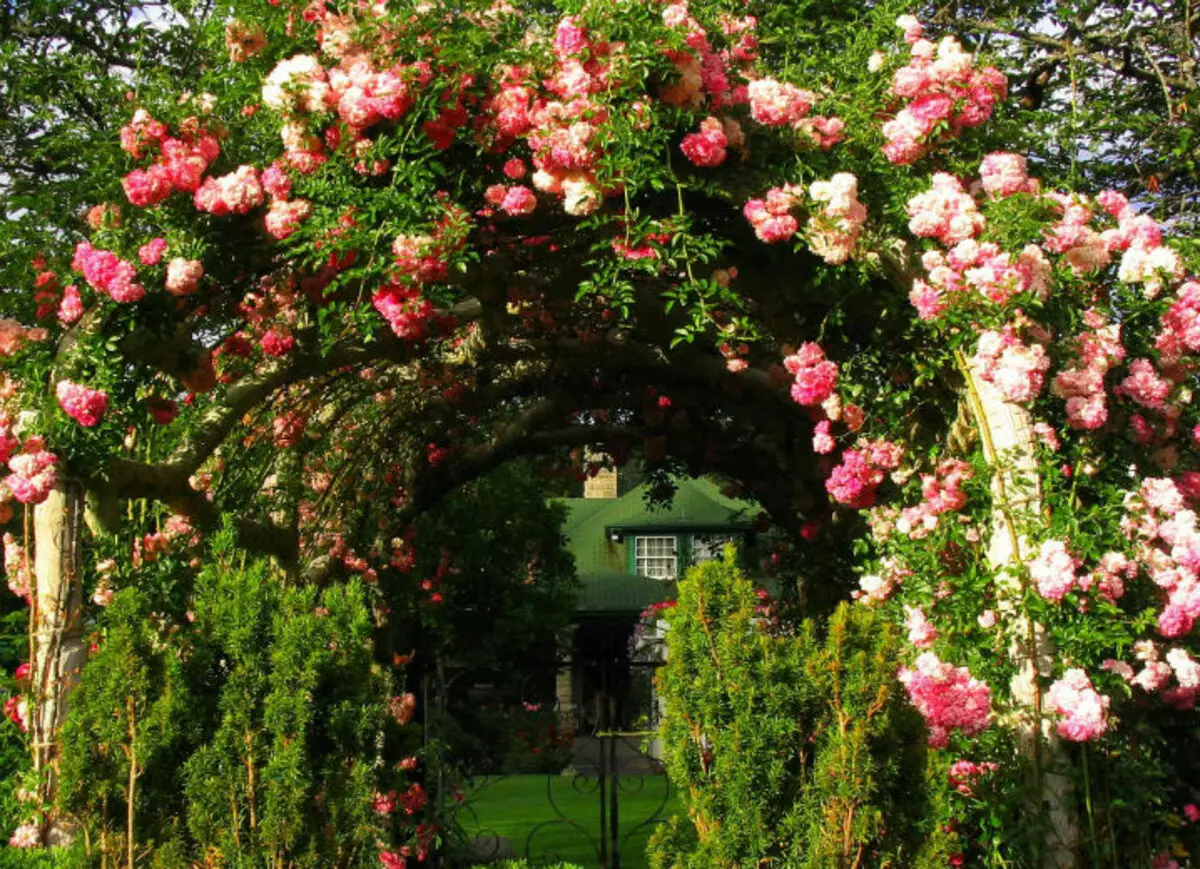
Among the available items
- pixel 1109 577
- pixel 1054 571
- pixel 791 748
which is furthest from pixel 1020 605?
pixel 791 748

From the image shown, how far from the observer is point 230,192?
4559 mm

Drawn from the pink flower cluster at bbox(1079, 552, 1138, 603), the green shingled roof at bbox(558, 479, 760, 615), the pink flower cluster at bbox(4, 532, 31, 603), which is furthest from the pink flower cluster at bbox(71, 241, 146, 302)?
the green shingled roof at bbox(558, 479, 760, 615)

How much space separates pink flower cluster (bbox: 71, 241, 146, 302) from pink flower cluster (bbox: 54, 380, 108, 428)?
347 mm

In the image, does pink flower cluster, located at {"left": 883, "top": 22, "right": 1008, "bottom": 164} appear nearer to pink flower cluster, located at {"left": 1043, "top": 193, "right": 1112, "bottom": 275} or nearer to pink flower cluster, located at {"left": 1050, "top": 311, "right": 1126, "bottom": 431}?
pink flower cluster, located at {"left": 1043, "top": 193, "right": 1112, "bottom": 275}

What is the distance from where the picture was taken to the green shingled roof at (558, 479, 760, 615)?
2188cm

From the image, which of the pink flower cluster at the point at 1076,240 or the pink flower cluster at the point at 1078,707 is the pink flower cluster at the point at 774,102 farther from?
the pink flower cluster at the point at 1078,707

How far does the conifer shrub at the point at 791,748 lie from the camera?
3.53 metres

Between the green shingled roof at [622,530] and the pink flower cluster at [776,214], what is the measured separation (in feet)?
53.2

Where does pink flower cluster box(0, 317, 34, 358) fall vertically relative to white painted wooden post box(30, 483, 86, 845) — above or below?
above

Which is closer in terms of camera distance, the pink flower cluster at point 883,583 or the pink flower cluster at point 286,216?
the pink flower cluster at point 286,216

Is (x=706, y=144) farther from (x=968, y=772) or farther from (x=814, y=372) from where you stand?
(x=968, y=772)

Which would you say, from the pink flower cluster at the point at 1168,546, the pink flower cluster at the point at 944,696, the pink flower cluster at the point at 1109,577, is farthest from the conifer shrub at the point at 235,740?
the pink flower cluster at the point at 1168,546

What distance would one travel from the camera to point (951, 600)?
4430 millimetres

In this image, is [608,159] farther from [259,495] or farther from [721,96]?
[259,495]
